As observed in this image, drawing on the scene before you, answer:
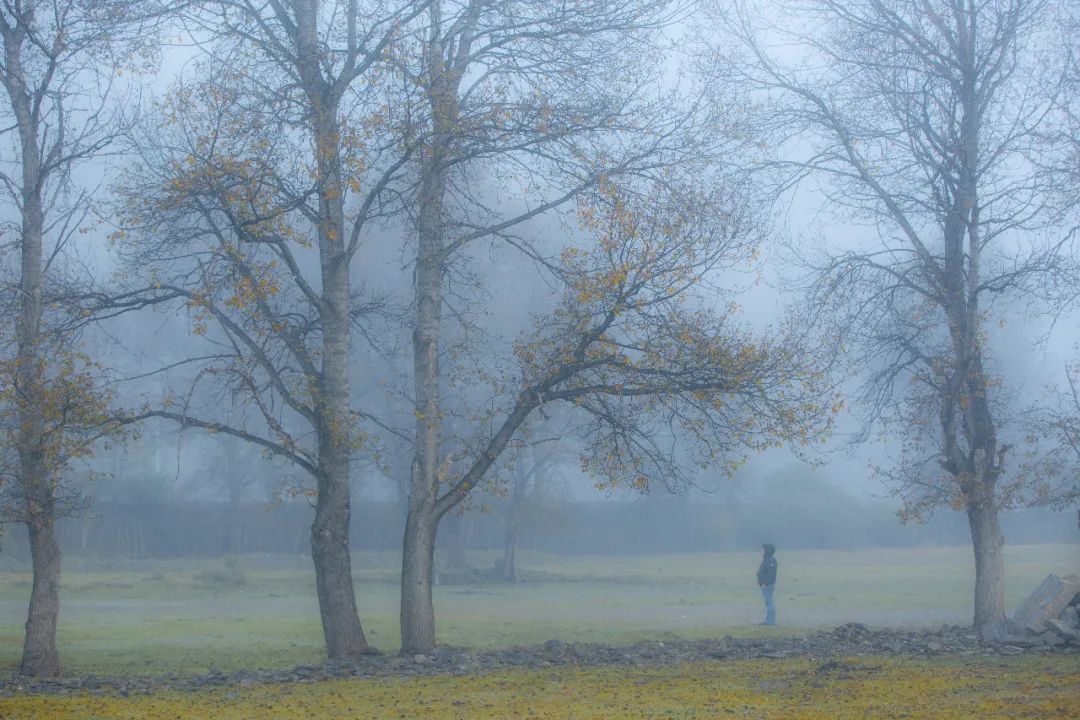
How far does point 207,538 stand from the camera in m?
50.3

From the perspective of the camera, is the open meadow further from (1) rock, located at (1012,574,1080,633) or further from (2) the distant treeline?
(2) the distant treeline

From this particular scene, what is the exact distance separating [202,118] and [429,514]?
20.2 feet

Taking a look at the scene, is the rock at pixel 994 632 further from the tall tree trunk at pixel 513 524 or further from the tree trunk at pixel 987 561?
the tall tree trunk at pixel 513 524

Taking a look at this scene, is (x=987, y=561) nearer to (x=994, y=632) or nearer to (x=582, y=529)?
(x=994, y=632)

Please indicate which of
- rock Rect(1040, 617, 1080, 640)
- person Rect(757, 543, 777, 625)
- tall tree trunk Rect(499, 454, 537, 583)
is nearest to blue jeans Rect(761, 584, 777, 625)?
person Rect(757, 543, 777, 625)

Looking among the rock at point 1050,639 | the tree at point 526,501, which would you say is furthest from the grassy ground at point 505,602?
the rock at point 1050,639

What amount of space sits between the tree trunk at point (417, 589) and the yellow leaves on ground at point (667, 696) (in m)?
2.49

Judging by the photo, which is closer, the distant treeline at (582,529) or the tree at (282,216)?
the tree at (282,216)

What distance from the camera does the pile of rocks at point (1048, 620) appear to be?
14453 mm

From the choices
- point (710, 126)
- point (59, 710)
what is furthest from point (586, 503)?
point (59, 710)

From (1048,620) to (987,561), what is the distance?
13.7ft

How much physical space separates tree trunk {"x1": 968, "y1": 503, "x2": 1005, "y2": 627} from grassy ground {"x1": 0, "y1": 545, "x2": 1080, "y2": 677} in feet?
11.1

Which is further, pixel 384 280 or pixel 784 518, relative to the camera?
pixel 784 518

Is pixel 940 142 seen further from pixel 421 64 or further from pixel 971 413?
pixel 421 64
